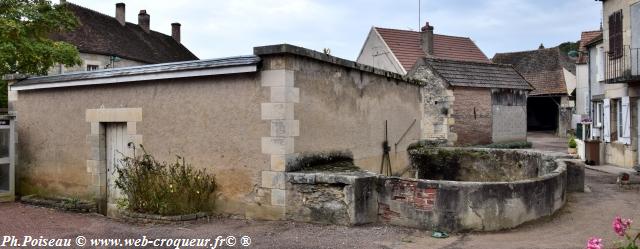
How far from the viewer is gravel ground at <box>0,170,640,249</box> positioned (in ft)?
20.4

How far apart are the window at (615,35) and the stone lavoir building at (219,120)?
834 cm

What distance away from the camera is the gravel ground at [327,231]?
245 inches

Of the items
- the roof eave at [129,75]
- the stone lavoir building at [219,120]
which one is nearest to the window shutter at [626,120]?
the stone lavoir building at [219,120]

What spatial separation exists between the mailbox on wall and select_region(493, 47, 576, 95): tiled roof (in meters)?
30.3

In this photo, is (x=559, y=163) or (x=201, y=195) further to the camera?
(x=559, y=163)

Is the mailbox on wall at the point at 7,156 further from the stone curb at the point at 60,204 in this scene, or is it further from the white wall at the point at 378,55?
the white wall at the point at 378,55

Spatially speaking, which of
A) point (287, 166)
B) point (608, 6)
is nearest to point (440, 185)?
point (287, 166)

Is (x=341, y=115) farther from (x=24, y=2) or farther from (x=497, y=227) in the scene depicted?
(x=24, y=2)

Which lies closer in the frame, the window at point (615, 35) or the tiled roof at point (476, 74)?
the window at point (615, 35)

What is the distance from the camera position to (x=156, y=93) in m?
8.66

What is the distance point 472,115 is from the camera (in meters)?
19.2

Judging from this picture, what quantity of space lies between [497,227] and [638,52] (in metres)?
10.7

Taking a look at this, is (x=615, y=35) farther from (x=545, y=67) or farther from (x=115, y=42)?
(x=115, y=42)

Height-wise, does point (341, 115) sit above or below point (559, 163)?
above
